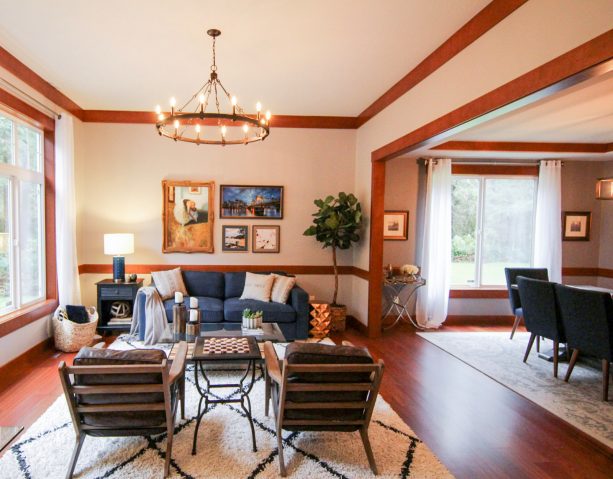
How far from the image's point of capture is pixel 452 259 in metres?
6.57

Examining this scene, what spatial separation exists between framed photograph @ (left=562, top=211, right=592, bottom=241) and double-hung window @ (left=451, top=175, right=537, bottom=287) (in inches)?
20.2

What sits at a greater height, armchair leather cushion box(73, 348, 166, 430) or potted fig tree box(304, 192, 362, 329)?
potted fig tree box(304, 192, 362, 329)

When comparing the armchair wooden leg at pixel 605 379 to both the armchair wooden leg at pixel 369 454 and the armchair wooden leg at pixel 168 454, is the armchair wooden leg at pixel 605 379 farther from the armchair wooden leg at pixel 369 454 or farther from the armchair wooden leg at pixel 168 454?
the armchair wooden leg at pixel 168 454

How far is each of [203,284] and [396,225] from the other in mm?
3104

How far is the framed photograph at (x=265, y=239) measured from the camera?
5.99 m

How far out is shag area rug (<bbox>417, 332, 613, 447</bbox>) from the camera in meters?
3.27

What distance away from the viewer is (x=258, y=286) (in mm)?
5418

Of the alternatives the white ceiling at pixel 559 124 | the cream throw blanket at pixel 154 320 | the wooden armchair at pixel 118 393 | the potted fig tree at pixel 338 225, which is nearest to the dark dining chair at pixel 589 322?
the white ceiling at pixel 559 124

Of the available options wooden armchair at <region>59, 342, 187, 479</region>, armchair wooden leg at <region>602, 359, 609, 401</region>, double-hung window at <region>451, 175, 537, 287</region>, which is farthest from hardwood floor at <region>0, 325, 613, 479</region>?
double-hung window at <region>451, 175, 537, 287</region>

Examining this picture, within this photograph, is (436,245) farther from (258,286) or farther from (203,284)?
(203,284)

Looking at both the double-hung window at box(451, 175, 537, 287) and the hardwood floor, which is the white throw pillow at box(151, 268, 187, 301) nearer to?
the hardwood floor

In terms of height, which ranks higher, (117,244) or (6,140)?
(6,140)

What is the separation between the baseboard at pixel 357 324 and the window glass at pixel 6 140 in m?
4.68

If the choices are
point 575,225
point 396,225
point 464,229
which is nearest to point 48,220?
point 396,225
